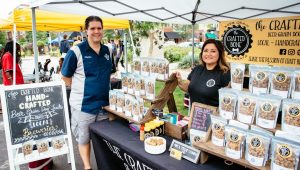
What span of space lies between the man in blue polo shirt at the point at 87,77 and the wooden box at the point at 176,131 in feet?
3.00

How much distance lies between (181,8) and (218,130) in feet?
7.26

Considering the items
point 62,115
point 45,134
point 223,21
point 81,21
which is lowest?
point 45,134

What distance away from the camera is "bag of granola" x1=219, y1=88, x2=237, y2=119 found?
1756mm

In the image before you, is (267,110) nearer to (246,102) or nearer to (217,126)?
(246,102)

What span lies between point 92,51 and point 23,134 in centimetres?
108

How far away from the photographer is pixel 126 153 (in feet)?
7.48

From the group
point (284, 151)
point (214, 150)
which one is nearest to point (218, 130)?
point (214, 150)

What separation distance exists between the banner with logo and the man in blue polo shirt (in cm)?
205

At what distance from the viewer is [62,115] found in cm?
258

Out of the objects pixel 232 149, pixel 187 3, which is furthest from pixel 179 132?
pixel 187 3

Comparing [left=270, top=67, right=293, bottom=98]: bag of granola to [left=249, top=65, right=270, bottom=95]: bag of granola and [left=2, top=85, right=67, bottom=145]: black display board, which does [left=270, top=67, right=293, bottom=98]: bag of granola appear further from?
[left=2, top=85, right=67, bottom=145]: black display board

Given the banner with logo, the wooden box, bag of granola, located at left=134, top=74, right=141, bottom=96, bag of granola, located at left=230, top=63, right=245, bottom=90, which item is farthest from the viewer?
the banner with logo

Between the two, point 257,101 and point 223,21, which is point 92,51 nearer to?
point 257,101

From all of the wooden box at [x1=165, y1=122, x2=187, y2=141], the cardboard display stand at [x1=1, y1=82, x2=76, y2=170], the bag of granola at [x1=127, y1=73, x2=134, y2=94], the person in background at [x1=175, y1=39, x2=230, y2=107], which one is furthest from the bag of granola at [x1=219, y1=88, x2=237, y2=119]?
the cardboard display stand at [x1=1, y1=82, x2=76, y2=170]
